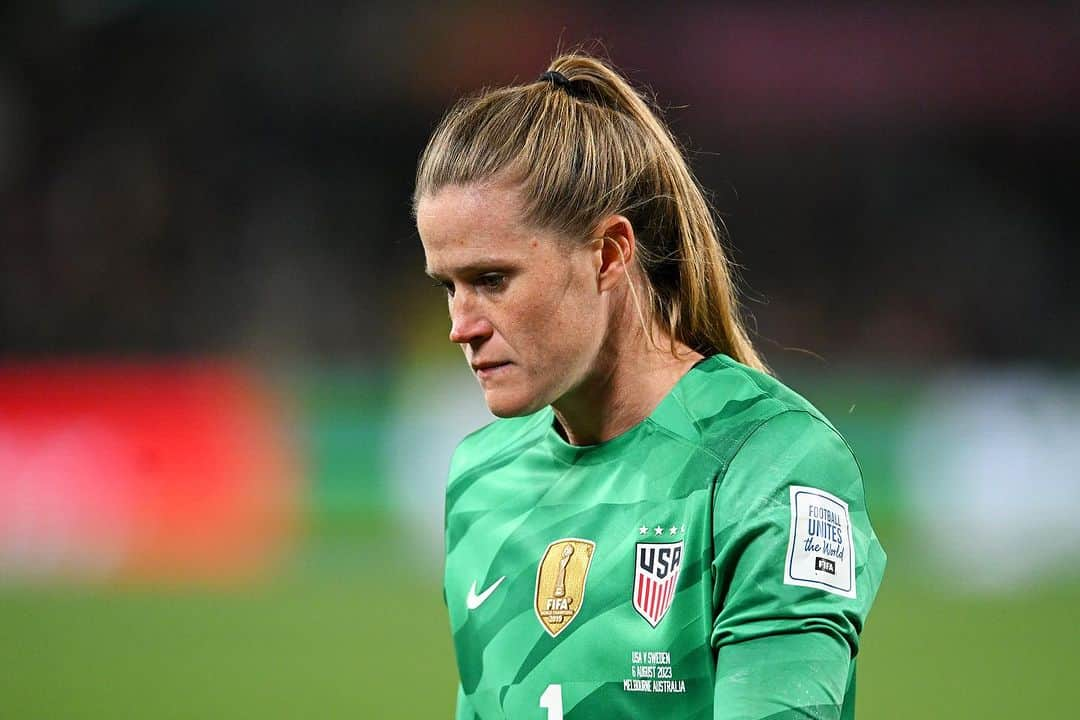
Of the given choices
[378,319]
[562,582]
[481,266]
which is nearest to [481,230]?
[481,266]

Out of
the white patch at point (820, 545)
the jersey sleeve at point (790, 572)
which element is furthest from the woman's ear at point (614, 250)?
the white patch at point (820, 545)

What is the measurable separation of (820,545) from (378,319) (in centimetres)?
1060

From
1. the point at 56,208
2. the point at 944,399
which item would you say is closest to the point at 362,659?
the point at 944,399

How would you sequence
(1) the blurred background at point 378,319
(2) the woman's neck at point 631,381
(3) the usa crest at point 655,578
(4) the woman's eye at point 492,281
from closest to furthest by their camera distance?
(3) the usa crest at point 655,578, (4) the woman's eye at point 492,281, (2) the woman's neck at point 631,381, (1) the blurred background at point 378,319

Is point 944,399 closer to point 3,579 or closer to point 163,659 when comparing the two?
point 163,659

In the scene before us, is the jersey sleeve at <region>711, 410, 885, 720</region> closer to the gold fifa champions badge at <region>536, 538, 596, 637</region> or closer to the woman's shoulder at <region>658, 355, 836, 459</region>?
the woman's shoulder at <region>658, 355, 836, 459</region>

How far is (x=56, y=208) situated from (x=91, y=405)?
15.0 feet

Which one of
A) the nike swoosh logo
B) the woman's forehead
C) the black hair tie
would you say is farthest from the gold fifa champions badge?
the black hair tie

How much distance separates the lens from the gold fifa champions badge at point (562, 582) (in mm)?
2410

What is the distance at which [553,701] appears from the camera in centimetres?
239

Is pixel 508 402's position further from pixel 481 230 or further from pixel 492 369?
pixel 481 230

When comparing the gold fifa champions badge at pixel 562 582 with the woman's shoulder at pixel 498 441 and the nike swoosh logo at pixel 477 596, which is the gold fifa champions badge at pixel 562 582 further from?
the woman's shoulder at pixel 498 441

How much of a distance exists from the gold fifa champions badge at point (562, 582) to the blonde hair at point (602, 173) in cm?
41

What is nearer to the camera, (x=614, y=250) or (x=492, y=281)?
(x=492, y=281)
